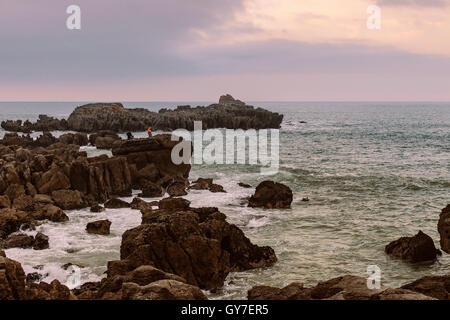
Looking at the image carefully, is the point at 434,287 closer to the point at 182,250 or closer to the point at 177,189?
the point at 182,250

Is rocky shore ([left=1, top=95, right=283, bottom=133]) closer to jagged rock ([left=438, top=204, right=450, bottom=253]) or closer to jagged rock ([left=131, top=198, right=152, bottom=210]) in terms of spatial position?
jagged rock ([left=131, top=198, right=152, bottom=210])

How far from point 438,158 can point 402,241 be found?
4366cm

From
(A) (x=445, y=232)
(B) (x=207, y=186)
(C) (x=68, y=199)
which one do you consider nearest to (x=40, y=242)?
(C) (x=68, y=199)

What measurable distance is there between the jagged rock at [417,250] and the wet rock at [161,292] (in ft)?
47.9

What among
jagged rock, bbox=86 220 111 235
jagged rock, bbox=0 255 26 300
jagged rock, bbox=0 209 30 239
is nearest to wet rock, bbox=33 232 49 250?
jagged rock, bbox=0 209 30 239

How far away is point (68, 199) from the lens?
32.0 metres

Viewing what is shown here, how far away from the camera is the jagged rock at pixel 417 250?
21.5 metres

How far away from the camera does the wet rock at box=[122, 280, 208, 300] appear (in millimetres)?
10039

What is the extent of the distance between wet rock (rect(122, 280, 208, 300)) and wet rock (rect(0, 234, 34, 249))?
49.4 feet

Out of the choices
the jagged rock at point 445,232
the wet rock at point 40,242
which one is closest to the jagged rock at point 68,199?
the wet rock at point 40,242

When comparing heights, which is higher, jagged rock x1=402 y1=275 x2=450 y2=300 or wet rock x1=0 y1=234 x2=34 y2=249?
jagged rock x1=402 y1=275 x2=450 y2=300

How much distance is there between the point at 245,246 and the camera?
827 inches
